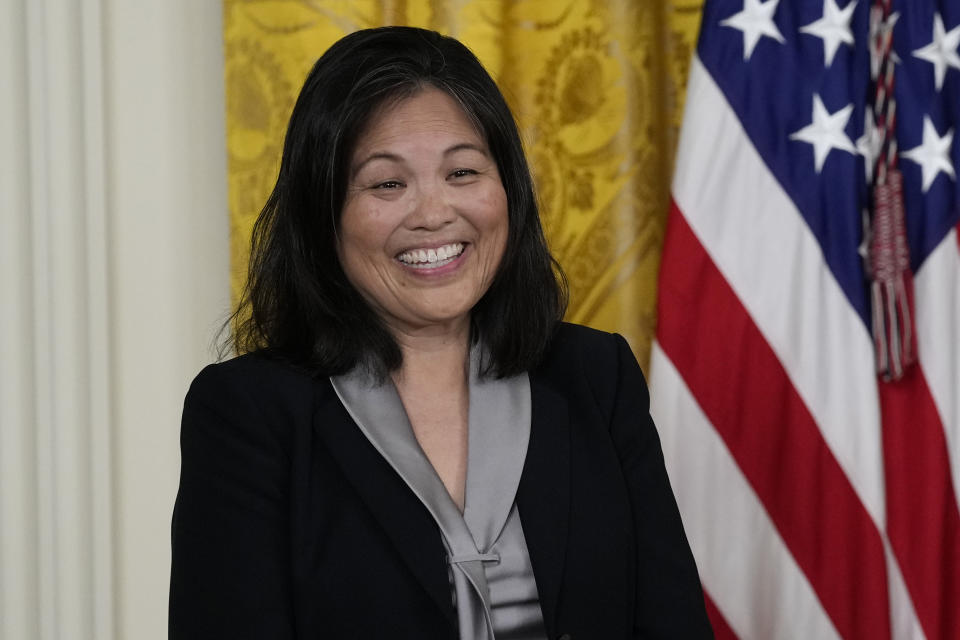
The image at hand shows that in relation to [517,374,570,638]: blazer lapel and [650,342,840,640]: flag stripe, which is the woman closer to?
[517,374,570,638]: blazer lapel

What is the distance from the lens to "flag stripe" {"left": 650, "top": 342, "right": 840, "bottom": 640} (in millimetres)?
1979

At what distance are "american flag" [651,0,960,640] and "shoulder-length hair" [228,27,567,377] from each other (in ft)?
1.72

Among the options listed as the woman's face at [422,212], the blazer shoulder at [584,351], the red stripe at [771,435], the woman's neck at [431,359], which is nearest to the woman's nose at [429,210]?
the woman's face at [422,212]

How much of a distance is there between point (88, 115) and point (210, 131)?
248 mm

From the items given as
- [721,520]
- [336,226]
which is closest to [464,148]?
[336,226]

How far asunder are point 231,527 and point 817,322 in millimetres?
1132

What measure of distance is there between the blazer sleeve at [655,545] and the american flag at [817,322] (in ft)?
1.66

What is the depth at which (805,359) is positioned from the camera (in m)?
1.96

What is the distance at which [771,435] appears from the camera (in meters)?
1.98

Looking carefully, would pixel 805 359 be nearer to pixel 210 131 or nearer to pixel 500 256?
pixel 500 256

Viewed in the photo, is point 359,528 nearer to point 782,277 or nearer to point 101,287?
point 782,277

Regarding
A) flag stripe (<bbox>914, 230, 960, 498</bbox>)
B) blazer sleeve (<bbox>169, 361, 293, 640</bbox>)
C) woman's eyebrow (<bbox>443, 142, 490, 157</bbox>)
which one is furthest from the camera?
flag stripe (<bbox>914, 230, 960, 498</bbox>)

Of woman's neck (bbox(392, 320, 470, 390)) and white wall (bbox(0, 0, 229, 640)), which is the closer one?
woman's neck (bbox(392, 320, 470, 390))

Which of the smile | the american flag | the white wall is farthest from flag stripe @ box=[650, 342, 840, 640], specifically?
the white wall
